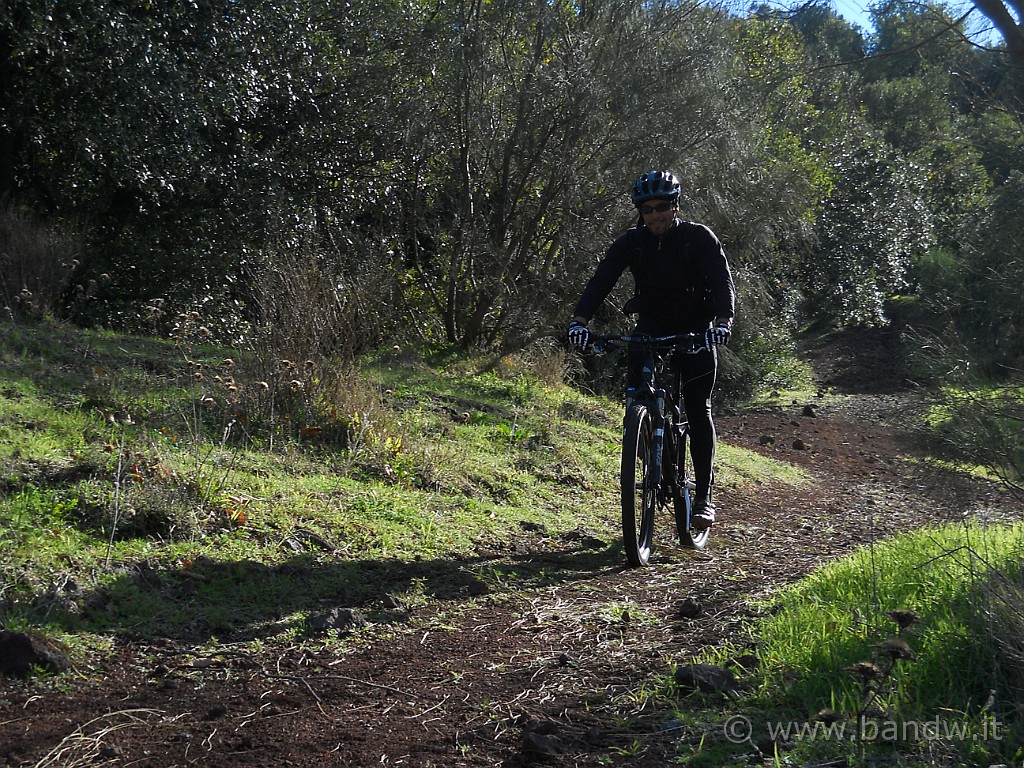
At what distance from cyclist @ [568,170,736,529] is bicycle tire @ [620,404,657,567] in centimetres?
34

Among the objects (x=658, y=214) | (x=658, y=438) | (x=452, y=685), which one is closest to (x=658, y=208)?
(x=658, y=214)

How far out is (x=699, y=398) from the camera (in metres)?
6.19

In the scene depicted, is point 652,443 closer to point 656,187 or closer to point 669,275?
point 669,275

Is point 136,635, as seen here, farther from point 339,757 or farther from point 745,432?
point 745,432

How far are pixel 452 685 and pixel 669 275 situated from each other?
9.69 ft

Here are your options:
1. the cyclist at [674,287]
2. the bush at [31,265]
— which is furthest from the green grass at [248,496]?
the cyclist at [674,287]

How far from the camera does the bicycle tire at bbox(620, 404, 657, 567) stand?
18.5ft

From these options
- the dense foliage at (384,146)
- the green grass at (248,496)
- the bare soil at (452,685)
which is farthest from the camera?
the dense foliage at (384,146)

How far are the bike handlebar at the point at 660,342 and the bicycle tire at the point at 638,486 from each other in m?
0.36

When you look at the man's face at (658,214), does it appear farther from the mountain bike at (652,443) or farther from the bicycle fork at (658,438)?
the bicycle fork at (658,438)

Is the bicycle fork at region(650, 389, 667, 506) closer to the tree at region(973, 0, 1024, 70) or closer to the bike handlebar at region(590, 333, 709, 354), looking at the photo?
the bike handlebar at region(590, 333, 709, 354)

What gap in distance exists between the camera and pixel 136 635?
13.8 ft

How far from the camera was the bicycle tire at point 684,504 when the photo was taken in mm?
6230

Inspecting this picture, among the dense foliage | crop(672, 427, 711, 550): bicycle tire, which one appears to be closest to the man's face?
crop(672, 427, 711, 550): bicycle tire
